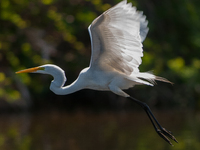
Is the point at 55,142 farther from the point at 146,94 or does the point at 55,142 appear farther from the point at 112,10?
the point at 112,10

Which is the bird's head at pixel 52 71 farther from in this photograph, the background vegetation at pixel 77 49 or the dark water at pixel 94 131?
the background vegetation at pixel 77 49

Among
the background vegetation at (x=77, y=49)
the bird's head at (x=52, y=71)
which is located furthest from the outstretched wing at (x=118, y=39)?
the background vegetation at (x=77, y=49)

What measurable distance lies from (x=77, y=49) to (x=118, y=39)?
612 centimetres

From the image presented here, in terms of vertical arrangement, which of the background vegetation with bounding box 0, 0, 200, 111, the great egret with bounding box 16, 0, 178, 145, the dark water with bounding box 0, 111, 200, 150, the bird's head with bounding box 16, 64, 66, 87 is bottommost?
the dark water with bounding box 0, 111, 200, 150

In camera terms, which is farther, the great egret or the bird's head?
the bird's head

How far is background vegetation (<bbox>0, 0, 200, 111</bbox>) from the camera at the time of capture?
9.62 metres

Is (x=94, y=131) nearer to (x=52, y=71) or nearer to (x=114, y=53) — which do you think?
(x=52, y=71)

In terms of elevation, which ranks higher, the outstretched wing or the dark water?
the outstretched wing

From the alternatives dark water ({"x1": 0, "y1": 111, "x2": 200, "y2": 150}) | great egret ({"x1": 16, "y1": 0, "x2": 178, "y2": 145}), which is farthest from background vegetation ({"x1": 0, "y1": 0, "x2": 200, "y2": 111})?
great egret ({"x1": 16, "y1": 0, "x2": 178, "y2": 145})

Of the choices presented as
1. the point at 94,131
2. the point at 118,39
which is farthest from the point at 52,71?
the point at 94,131

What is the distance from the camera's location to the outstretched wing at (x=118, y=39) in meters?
3.81

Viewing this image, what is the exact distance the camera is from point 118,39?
13.3 ft

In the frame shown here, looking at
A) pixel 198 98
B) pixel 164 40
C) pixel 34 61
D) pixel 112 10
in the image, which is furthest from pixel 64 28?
pixel 112 10

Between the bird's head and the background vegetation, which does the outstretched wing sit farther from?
the background vegetation
